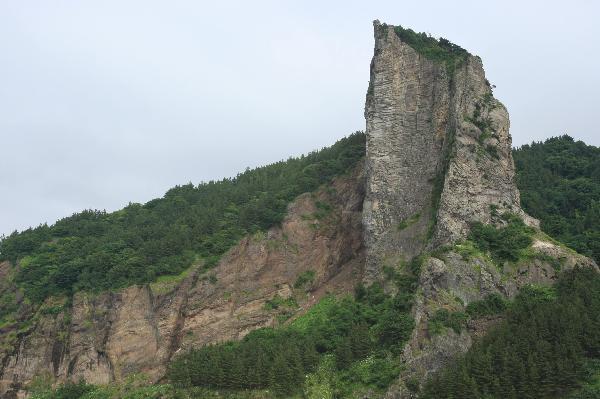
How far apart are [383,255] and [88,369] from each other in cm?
3148

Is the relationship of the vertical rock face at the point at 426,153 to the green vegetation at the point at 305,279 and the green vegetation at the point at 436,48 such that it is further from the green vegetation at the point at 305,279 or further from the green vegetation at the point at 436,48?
the green vegetation at the point at 305,279

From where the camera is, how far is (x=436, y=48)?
260ft

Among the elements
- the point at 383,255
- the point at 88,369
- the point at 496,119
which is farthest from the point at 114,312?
the point at 496,119

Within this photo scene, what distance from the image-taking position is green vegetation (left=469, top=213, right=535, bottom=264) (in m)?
63.6

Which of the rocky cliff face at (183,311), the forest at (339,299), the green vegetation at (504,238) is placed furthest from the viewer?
the rocky cliff face at (183,311)

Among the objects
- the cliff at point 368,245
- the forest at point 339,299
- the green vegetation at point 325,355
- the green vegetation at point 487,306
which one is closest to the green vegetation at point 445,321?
the forest at point 339,299

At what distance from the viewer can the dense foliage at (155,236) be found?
261 feet

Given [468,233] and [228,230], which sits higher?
[228,230]

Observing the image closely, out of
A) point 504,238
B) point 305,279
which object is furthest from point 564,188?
point 305,279

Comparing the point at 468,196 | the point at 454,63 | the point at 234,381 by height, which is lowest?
the point at 234,381

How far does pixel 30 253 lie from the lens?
9200cm

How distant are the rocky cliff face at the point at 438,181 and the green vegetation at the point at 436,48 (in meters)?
0.35

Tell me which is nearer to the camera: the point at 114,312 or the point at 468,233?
the point at 468,233

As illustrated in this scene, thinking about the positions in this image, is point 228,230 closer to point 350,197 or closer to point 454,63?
point 350,197
